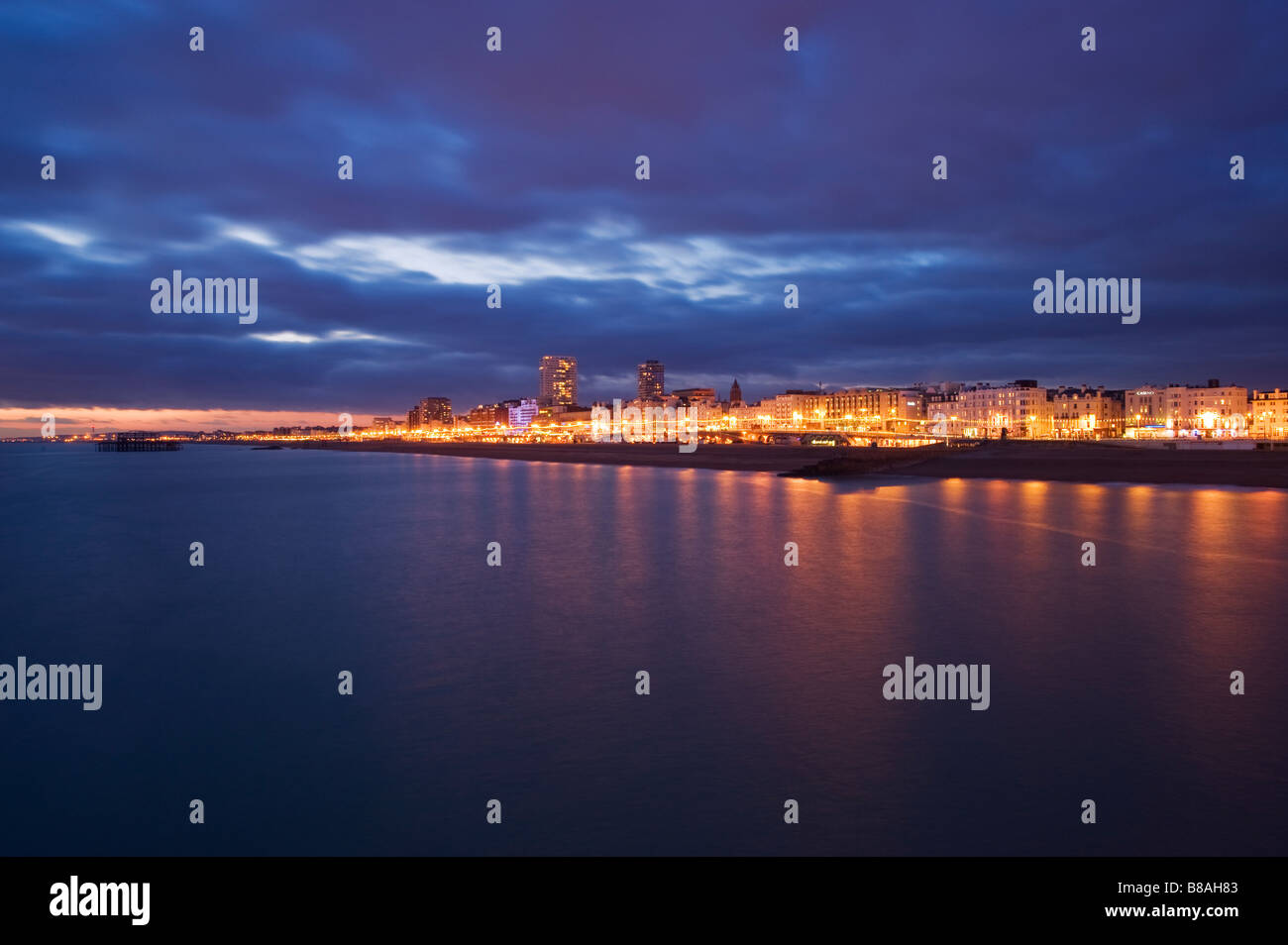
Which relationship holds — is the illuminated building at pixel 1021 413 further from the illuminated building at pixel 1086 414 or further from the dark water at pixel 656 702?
the dark water at pixel 656 702

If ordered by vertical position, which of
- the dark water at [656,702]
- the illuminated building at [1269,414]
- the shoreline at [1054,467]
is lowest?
the dark water at [656,702]

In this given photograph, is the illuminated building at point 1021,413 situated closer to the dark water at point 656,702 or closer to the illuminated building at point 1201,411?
the illuminated building at point 1201,411

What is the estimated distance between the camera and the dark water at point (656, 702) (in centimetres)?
795

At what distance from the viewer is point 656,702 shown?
452 inches

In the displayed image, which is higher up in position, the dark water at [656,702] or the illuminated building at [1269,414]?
the illuminated building at [1269,414]

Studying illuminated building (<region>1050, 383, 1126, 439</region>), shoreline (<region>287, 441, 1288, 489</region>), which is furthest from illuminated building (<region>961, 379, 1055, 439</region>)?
shoreline (<region>287, 441, 1288, 489</region>)

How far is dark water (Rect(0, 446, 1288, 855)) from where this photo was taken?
313 inches

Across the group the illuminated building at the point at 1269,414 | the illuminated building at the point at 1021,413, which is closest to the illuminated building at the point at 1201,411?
the illuminated building at the point at 1269,414

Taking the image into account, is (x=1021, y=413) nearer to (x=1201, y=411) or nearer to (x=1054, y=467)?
(x=1201, y=411)

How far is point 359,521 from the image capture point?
37844 millimetres

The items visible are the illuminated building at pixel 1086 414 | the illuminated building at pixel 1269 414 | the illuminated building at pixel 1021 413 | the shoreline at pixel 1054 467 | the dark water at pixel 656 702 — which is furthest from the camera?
the illuminated building at pixel 1021 413

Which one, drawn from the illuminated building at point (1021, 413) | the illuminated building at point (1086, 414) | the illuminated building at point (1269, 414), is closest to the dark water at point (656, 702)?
the illuminated building at point (1021, 413)

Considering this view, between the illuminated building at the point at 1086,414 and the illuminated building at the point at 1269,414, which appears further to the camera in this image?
the illuminated building at the point at 1086,414

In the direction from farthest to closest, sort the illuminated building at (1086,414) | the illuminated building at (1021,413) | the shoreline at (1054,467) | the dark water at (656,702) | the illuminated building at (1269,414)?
the illuminated building at (1021,413) → the illuminated building at (1086,414) → the illuminated building at (1269,414) → the shoreline at (1054,467) → the dark water at (656,702)
